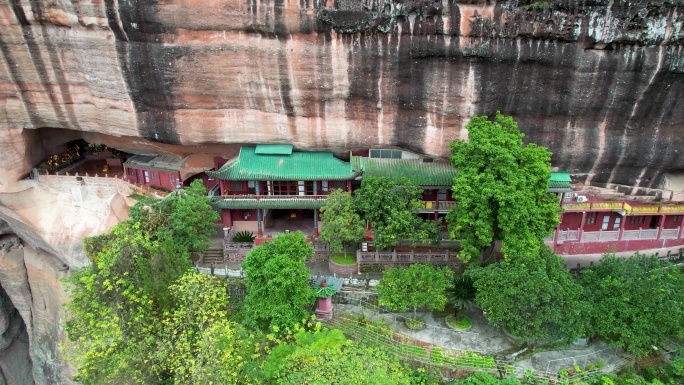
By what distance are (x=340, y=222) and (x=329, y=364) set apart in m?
7.40

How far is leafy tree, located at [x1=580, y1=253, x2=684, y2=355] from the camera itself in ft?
62.2

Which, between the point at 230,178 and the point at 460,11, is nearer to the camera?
the point at 460,11

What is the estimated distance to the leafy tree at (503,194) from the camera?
20359 mm

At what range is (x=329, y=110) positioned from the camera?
80.9 ft

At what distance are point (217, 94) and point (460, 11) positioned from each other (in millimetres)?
11648

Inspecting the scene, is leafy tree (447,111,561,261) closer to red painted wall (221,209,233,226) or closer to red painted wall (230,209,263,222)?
red painted wall (230,209,263,222)

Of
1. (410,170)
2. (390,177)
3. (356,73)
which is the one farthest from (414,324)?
(356,73)

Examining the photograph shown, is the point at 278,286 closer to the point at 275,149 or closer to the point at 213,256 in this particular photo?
the point at 213,256

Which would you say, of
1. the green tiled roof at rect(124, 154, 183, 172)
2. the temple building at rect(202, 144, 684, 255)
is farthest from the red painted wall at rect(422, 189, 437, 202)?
the green tiled roof at rect(124, 154, 183, 172)

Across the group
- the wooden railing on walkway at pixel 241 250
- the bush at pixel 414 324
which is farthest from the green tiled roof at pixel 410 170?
the bush at pixel 414 324

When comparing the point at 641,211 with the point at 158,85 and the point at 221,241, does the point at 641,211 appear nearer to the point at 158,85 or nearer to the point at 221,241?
the point at 221,241

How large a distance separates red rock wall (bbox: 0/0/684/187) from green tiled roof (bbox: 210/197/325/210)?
2.97 meters

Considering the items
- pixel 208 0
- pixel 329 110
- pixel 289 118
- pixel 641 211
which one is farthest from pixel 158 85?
pixel 641 211

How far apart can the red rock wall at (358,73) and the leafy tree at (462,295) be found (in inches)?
260
